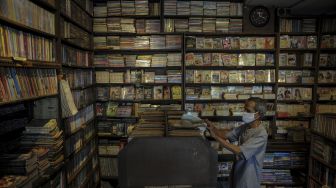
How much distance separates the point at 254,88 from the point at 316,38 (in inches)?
48.2

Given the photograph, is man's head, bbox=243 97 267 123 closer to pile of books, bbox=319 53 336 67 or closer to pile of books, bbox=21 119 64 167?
pile of books, bbox=21 119 64 167

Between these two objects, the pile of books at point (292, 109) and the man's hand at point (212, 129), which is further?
the pile of books at point (292, 109)

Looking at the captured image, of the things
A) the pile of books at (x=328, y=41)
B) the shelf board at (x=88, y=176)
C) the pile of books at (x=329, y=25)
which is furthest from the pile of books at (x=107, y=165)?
the pile of books at (x=329, y=25)

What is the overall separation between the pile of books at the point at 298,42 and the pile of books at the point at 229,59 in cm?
27

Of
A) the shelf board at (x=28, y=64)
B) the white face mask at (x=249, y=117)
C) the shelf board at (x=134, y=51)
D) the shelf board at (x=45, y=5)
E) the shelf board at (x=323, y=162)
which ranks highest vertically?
the shelf board at (x=45, y=5)

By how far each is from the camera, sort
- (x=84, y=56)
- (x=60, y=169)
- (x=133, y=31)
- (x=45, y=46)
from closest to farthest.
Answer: (x=45, y=46), (x=60, y=169), (x=84, y=56), (x=133, y=31)

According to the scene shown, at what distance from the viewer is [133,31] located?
379 centimetres

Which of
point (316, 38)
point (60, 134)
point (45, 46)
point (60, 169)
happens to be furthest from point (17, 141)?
point (316, 38)

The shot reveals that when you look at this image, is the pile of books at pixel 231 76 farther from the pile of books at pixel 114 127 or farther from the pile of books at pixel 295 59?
the pile of books at pixel 114 127

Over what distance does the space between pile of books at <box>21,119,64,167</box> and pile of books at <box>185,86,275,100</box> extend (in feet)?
7.22

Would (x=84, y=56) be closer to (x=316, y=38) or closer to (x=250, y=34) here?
(x=250, y=34)

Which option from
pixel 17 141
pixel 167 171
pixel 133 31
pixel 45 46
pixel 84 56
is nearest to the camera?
pixel 167 171

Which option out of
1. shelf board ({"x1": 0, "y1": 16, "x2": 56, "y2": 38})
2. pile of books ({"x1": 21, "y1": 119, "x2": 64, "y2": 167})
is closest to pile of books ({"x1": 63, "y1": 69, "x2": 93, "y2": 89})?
shelf board ({"x1": 0, "y1": 16, "x2": 56, "y2": 38})

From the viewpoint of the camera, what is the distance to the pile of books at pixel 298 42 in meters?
3.82
